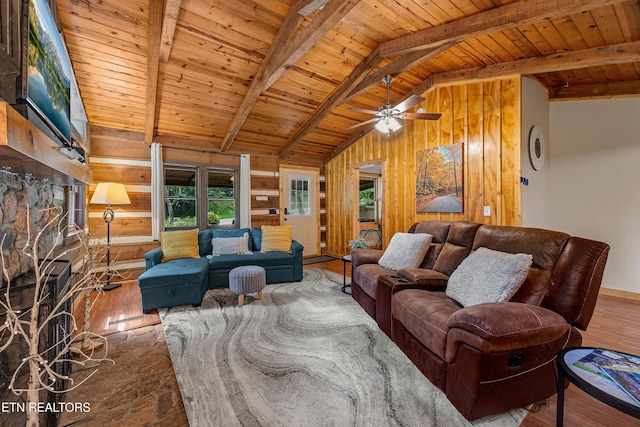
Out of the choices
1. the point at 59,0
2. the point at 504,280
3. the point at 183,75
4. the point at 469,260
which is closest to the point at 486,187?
the point at 469,260

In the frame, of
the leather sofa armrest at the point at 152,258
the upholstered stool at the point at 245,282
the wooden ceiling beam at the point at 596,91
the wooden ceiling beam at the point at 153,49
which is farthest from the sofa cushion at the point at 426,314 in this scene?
the wooden ceiling beam at the point at 596,91

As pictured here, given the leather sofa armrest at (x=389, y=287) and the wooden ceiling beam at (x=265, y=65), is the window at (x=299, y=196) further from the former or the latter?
the leather sofa armrest at (x=389, y=287)

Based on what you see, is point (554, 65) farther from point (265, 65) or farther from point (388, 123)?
point (265, 65)

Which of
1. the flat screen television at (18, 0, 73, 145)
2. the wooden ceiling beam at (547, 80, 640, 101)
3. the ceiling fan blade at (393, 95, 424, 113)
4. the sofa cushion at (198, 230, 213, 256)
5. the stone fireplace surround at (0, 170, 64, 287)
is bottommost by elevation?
the sofa cushion at (198, 230, 213, 256)

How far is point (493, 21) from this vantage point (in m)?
2.45

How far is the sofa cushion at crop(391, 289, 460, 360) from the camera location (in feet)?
5.40

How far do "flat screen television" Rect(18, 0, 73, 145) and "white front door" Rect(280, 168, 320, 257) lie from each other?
156 inches

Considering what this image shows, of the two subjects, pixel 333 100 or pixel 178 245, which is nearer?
pixel 178 245

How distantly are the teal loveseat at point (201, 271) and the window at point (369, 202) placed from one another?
12.8 feet

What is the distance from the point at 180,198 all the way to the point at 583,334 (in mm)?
5788

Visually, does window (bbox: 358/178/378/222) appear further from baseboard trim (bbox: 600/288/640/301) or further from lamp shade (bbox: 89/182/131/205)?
lamp shade (bbox: 89/182/131/205)

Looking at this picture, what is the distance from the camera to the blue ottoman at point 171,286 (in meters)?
2.95

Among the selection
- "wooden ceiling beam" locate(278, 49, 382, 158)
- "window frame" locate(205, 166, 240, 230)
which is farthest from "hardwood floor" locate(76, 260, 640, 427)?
"wooden ceiling beam" locate(278, 49, 382, 158)

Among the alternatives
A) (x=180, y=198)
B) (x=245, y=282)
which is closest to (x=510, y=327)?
(x=245, y=282)
